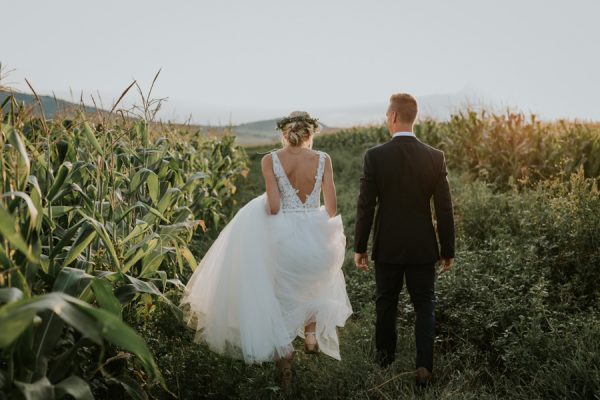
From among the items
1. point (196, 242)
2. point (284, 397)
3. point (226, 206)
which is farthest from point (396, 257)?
point (226, 206)

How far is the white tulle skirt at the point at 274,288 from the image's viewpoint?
158 inches

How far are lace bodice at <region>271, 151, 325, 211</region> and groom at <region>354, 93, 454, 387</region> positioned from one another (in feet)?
1.18

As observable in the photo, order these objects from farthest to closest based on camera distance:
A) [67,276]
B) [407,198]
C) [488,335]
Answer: [488,335]
[407,198]
[67,276]

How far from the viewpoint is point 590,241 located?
18.1 ft

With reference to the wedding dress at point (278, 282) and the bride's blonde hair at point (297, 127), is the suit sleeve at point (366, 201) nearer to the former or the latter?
the wedding dress at point (278, 282)

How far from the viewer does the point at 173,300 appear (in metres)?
5.13

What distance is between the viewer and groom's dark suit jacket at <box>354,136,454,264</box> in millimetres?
3977

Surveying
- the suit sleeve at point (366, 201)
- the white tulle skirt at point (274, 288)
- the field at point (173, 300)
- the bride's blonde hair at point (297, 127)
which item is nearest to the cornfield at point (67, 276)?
the field at point (173, 300)

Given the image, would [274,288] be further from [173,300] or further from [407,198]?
[173,300]

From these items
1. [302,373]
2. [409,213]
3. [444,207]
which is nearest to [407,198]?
[409,213]

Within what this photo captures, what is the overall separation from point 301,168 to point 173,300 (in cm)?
185

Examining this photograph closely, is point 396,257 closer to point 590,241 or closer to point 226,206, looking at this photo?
point 590,241

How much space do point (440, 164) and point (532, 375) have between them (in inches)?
62.1

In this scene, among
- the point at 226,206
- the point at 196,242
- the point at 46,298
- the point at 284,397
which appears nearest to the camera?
the point at 46,298
